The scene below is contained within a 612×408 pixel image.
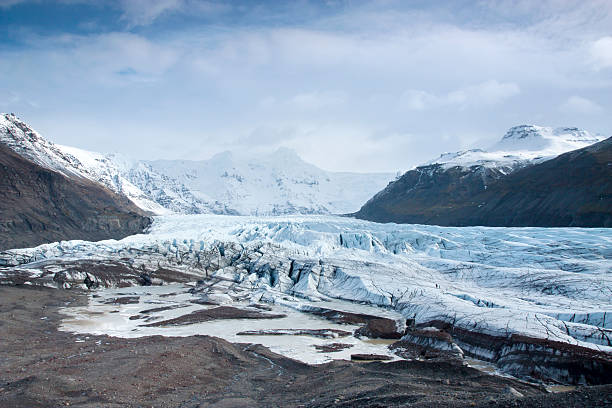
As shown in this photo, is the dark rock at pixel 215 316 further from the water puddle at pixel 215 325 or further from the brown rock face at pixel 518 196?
the brown rock face at pixel 518 196

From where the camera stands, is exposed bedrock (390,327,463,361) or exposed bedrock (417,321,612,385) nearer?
exposed bedrock (417,321,612,385)

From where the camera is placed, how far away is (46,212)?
121812mm

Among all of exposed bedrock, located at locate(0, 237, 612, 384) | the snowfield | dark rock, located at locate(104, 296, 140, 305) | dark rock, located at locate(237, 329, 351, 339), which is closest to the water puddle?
dark rock, located at locate(104, 296, 140, 305)

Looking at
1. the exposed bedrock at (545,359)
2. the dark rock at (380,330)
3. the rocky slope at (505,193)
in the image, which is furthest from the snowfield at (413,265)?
the rocky slope at (505,193)

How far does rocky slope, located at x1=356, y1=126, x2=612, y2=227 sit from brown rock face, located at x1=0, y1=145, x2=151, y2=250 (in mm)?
88847

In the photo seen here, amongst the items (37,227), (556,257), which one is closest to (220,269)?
(556,257)

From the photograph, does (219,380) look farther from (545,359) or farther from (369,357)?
(545,359)

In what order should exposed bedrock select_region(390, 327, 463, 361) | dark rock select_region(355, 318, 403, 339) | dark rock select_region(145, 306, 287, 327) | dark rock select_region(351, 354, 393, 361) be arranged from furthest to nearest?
dark rock select_region(145, 306, 287, 327) < dark rock select_region(355, 318, 403, 339) < exposed bedrock select_region(390, 327, 463, 361) < dark rock select_region(351, 354, 393, 361)

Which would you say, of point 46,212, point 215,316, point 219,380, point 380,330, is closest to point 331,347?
point 380,330

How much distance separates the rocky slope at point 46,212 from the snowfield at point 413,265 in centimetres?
2726

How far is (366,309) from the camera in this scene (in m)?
50.1

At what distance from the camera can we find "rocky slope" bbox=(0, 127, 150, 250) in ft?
361

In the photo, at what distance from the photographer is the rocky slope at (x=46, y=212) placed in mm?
110062

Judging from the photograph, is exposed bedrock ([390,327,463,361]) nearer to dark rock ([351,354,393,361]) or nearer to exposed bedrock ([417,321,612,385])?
dark rock ([351,354,393,361])
